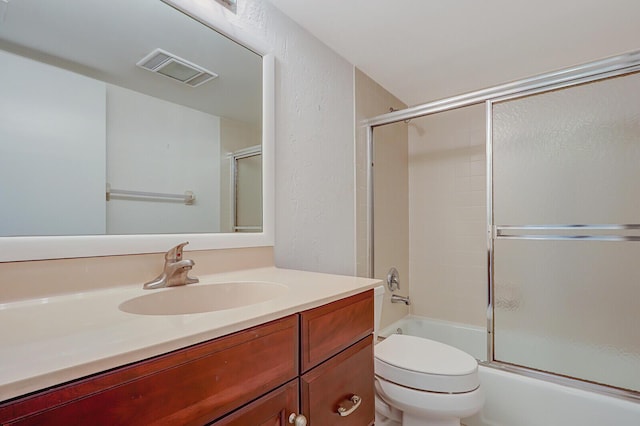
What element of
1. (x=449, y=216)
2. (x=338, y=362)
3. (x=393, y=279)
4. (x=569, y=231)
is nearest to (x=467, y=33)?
(x=569, y=231)

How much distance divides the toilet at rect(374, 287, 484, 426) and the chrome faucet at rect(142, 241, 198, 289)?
0.90 meters

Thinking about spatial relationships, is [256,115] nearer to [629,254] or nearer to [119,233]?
[119,233]

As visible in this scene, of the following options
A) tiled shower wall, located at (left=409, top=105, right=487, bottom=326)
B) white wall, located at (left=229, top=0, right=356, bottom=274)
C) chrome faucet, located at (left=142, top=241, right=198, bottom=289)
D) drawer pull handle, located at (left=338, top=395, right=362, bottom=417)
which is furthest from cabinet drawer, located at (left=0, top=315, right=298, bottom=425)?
tiled shower wall, located at (left=409, top=105, right=487, bottom=326)

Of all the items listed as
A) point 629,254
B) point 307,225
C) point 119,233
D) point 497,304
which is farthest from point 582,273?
point 119,233

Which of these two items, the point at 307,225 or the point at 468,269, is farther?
the point at 468,269

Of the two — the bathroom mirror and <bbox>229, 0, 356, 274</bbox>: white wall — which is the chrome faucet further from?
<bbox>229, 0, 356, 274</bbox>: white wall

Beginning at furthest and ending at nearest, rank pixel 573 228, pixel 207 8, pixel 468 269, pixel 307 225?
pixel 468 269 < pixel 573 228 < pixel 307 225 < pixel 207 8

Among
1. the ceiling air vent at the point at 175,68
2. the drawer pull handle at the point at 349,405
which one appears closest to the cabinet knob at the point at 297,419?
the drawer pull handle at the point at 349,405

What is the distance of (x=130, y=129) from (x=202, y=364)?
0.79 m

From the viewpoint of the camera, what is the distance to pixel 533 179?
1.87 metres

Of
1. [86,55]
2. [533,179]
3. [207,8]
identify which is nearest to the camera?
[86,55]

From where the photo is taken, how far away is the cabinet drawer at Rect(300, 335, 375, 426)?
30.3 inches

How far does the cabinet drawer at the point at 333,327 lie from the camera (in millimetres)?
760

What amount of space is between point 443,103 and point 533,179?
700mm
